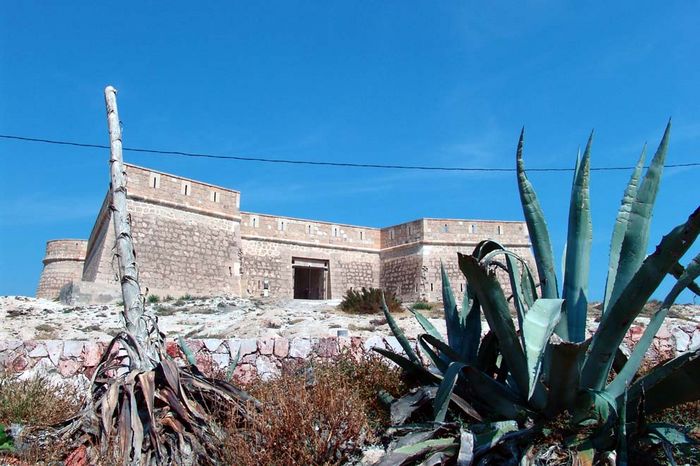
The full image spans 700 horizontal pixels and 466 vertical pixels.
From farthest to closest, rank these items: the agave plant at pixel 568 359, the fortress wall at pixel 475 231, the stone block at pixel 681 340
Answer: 1. the fortress wall at pixel 475 231
2. the stone block at pixel 681 340
3. the agave plant at pixel 568 359

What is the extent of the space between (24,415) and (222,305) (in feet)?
42.5

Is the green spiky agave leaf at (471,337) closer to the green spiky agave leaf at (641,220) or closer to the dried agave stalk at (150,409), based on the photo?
the green spiky agave leaf at (641,220)

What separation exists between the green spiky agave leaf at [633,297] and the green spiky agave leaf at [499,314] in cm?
34

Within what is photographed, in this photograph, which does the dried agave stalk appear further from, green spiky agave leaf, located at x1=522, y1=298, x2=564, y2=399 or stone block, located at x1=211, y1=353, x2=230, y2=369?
stone block, located at x1=211, y1=353, x2=230, y2=369

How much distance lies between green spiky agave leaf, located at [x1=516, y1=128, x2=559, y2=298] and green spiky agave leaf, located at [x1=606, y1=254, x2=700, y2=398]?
1.89ft

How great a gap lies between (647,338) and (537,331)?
0.90m

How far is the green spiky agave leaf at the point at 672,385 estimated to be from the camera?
2963 mm

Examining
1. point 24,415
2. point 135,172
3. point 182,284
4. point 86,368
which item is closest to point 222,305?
point 182,284

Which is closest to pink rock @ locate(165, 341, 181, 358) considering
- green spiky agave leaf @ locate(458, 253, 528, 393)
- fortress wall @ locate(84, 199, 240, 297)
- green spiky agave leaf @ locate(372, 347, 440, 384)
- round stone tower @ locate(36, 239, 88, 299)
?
green spiky agave leaf @ locate(372, 347, 440, 384)

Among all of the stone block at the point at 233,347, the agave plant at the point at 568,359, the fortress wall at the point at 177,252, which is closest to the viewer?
the agave plant at the point at 568,359

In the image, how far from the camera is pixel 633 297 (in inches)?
117

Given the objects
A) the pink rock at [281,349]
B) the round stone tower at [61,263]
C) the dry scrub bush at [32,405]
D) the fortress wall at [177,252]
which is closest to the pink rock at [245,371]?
the pink rock at [281,349]

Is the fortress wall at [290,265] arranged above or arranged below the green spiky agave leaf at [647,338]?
above

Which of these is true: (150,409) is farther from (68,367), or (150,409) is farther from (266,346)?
(68,367)
